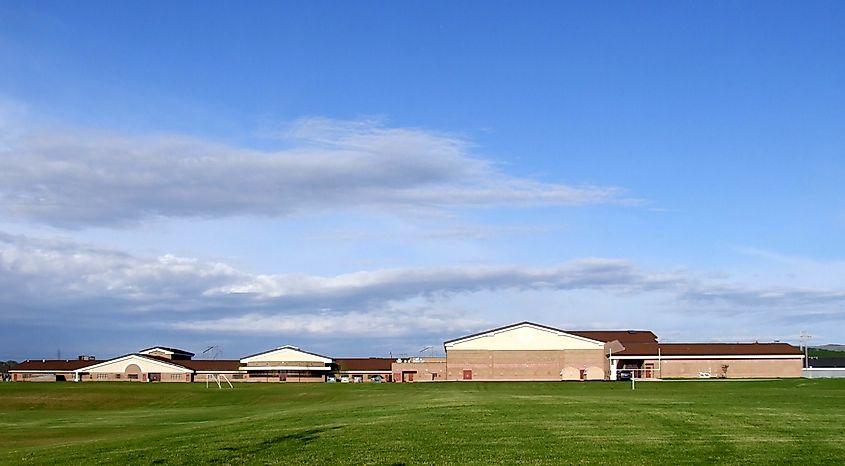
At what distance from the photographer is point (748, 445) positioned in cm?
3030

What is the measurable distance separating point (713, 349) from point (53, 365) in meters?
110

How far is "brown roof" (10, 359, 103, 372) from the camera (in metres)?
161

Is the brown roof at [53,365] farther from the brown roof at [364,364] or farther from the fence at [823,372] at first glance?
the fence at [823,372]

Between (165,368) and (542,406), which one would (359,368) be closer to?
(165,368)

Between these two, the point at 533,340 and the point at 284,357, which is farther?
the point at 284,357

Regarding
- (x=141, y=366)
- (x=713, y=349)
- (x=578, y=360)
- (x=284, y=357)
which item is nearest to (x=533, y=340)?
(x=578, y=360)

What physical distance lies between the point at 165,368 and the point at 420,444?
12769 centimetres

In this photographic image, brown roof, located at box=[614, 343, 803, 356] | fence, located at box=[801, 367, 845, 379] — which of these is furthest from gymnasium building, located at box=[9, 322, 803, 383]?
fence, located at box=[801, 367, 845, 379]

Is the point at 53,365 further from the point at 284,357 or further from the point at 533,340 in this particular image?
the point at 533,340

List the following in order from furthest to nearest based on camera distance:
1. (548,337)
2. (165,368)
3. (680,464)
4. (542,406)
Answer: (165,368), (548,337), (542,406), (680,464)

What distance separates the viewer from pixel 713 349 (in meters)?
129

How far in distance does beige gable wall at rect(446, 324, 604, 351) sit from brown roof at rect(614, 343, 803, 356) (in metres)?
5.56

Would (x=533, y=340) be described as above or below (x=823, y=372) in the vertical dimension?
above

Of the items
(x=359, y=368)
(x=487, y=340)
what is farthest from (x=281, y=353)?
(x=487, y=340)
